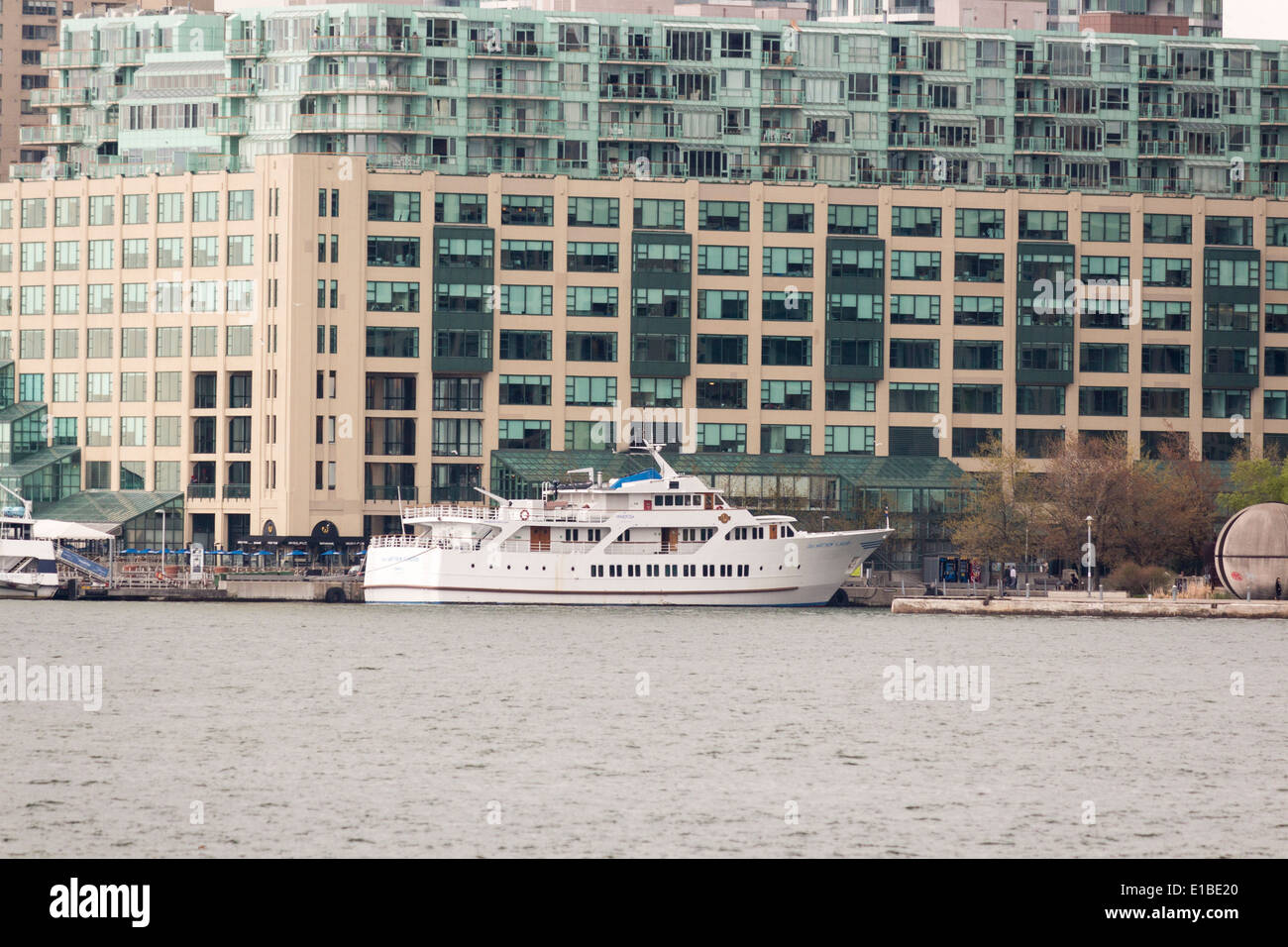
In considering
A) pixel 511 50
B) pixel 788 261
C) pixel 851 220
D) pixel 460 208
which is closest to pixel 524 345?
pixel 460 208

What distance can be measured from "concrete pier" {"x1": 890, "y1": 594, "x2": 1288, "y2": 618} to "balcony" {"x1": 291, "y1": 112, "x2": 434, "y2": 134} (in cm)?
6834

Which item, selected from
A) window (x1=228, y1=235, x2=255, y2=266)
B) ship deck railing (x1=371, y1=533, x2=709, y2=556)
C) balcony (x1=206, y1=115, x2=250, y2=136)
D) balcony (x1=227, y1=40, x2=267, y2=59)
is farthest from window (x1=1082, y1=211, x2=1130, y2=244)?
balcony (x1=227, y1=40, x2=267, y2=59)

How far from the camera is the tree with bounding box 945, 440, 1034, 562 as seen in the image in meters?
136

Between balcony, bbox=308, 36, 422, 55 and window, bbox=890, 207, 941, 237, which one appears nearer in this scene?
window, bbox=890, 207, 941, 237

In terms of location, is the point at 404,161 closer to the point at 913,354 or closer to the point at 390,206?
the point at 390,206

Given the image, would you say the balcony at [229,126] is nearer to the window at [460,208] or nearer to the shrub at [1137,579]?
the window at [460,208]

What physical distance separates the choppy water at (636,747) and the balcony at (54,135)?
322 ft

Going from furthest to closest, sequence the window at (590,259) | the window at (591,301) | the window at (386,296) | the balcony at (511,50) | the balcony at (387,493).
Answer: the balcony at (511,50) → the window at (590,259) → the window at (591,301) → the window at (386,296) → the balcony at (387,493)

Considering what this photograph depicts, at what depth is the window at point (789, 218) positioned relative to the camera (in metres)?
159

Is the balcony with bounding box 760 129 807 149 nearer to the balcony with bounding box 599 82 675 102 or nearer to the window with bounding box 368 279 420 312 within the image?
the balcony with bounding box 599 82 675 102

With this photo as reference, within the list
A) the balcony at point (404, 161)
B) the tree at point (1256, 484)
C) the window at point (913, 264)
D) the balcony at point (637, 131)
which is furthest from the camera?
the balcony at point (637, 131)

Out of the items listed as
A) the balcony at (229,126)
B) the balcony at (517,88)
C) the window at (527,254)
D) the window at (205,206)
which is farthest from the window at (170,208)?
the balcony at (517,88)

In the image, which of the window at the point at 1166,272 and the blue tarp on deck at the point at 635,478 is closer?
the blue tarp on deck at the point at 635,478
